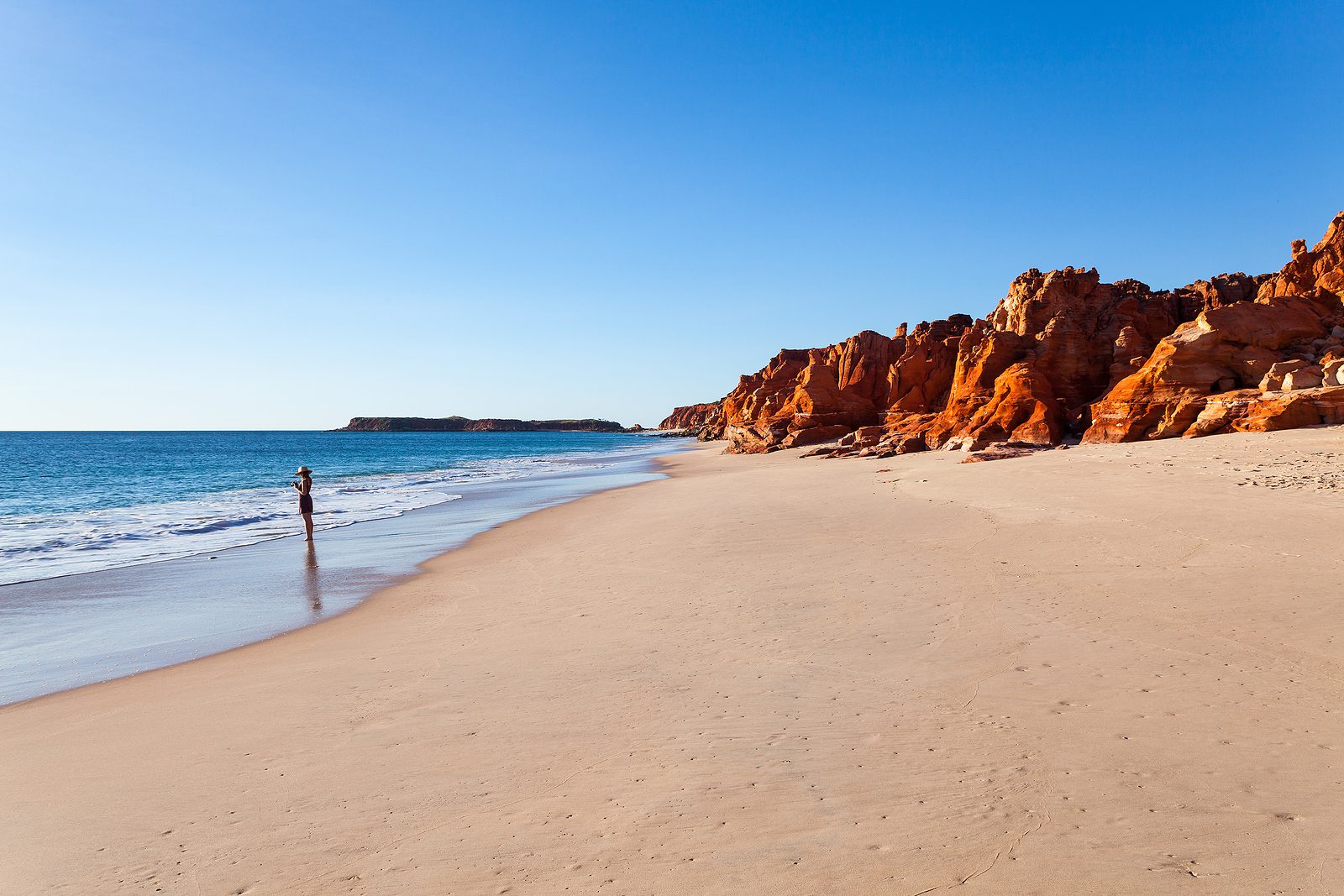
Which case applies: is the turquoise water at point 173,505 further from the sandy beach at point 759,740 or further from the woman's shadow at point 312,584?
the sandy beach at point 759,740

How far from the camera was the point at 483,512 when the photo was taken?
73.7 feet

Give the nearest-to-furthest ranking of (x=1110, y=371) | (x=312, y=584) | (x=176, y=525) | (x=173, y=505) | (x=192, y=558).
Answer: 1. (x=312, y=584)
2. (x=192, y=558)
3. (x=176, y=525)
4. (x=173, y=505)
5. (x=1110, y=371)

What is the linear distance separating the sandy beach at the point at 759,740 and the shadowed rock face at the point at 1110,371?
1524 centimetres

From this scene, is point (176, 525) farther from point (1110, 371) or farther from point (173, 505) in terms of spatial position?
point (1110, 371)

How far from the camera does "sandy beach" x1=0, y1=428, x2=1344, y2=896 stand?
3.56m

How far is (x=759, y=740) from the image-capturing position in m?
4.90

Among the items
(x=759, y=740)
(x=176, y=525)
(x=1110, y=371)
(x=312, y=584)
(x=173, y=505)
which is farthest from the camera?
(x=1110, y=371)

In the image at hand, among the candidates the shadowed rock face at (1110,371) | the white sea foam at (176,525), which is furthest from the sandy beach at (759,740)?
the shadowed rock face at (1110,371)

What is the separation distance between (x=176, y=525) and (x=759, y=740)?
2152 cm

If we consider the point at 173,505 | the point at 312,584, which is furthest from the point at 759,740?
the point at 173,505

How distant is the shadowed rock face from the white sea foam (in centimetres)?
2226

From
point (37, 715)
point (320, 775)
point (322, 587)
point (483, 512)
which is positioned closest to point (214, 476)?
point (483, 512)

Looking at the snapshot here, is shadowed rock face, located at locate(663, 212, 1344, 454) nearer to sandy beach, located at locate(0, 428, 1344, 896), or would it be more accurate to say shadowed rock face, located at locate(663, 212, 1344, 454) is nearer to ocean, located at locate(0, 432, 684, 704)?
sandy beach, located at locate(0, 428, 1344, 896)

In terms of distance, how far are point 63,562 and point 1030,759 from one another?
17788 millimetres
